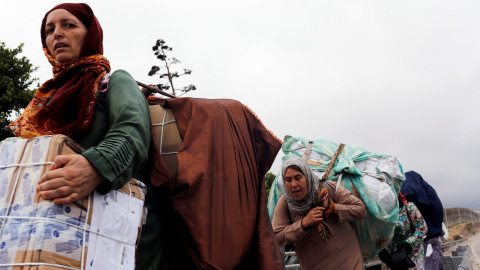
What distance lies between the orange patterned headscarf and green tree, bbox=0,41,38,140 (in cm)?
1164

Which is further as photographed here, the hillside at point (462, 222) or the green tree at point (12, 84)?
the hillside at point (462, 222)

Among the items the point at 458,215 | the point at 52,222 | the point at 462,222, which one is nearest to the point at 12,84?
the point at 52,222

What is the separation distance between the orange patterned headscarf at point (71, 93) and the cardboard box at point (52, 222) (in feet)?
0.77

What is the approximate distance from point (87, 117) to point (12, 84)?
13.1m

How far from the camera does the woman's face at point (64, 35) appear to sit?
186 cm

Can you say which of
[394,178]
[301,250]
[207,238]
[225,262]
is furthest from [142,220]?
[394,178]

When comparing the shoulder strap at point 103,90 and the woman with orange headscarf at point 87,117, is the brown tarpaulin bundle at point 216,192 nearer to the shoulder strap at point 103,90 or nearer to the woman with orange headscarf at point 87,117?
the woman with orange headscarf at point 87,117

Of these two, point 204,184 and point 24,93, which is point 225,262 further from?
point 24,93

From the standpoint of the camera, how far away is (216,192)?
189 centimetres

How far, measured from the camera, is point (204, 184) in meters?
1.85

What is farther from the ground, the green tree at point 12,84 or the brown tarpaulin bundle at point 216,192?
the green tree at point 12,84

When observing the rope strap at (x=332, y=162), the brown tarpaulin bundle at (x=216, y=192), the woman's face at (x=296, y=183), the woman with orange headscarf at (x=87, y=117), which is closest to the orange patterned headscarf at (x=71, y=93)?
the woman with orange headscarf at (x=87, y=117)

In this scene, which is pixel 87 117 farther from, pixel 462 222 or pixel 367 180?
pixel 462 222

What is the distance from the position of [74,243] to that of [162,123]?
0.81 m
